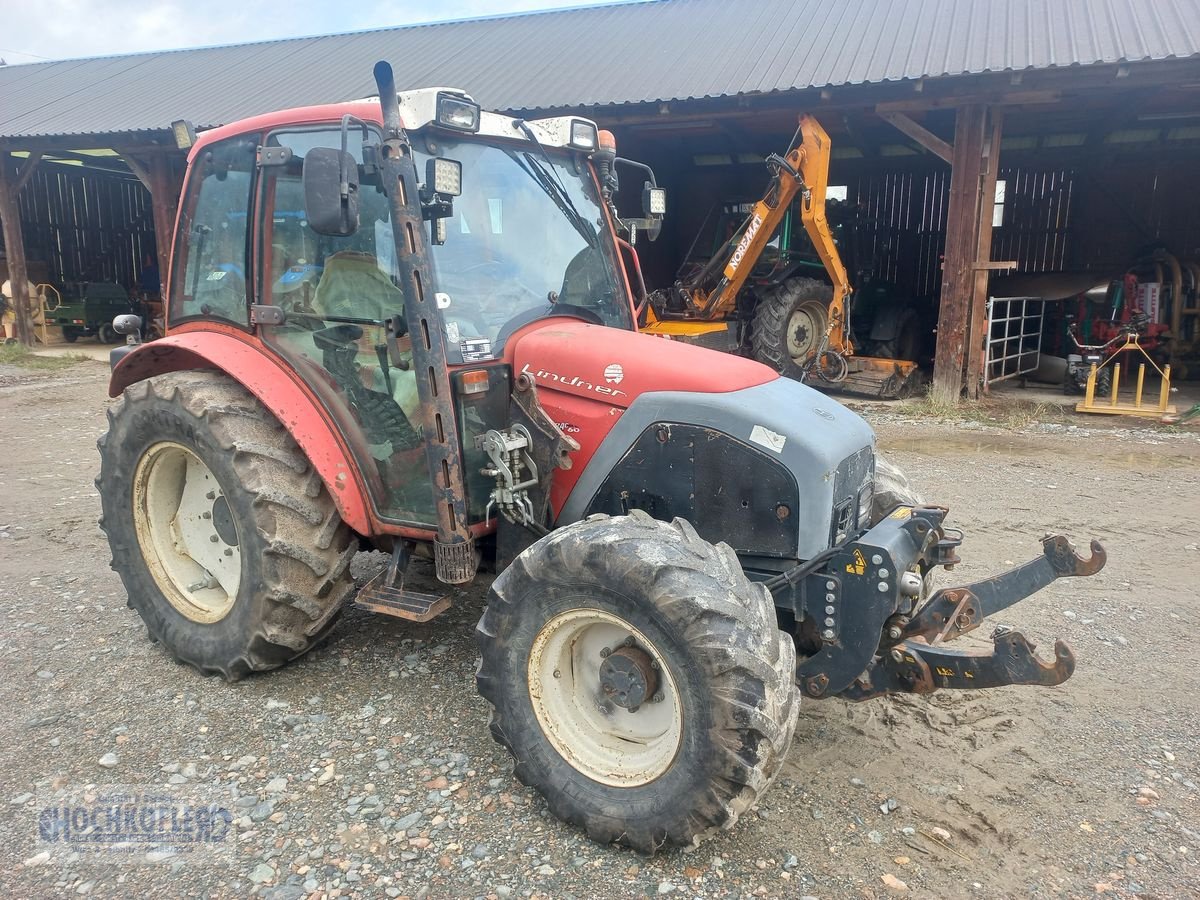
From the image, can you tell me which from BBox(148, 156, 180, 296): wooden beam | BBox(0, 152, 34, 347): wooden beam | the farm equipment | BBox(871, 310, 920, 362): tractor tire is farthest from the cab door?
the farm equipment

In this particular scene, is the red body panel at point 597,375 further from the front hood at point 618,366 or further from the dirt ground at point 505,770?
the dirt ground at point 505,770

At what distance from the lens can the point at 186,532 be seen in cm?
374

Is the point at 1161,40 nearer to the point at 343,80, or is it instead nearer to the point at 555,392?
the point at 555,392

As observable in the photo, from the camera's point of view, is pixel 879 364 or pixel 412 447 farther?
pixel 879 364

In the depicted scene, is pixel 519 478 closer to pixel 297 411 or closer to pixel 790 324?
pixel 297 411

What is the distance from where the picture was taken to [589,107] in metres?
10.7

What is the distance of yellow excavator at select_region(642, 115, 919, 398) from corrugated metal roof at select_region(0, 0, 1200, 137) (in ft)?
3.23

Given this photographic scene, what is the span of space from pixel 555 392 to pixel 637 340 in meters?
0.38

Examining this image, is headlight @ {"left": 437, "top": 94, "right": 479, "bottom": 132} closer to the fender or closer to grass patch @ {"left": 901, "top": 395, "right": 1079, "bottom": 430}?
the fender

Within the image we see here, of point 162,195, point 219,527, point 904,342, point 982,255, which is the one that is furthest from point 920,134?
point 162,195

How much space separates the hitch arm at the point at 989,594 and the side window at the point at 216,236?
276 centimetres

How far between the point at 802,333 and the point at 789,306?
0.70 meters

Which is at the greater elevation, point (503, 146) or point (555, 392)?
point (503, 146)

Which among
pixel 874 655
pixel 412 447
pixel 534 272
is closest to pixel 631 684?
pixel 874 655
